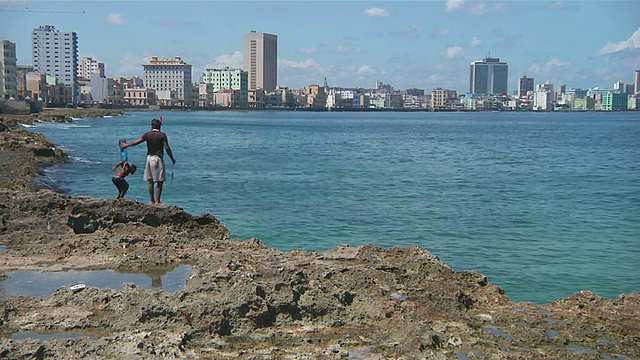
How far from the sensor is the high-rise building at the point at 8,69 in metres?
118

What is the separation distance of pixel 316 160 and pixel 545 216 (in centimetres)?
2360

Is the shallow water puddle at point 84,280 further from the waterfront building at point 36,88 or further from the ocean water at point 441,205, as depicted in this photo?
the waterfront building at point 36,88

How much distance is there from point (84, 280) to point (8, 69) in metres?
128

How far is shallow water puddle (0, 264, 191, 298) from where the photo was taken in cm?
823

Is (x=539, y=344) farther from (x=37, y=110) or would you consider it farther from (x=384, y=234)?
(x=37, y=110)

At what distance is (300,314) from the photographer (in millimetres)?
7449

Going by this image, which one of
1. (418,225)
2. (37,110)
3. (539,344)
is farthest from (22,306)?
(37,110)

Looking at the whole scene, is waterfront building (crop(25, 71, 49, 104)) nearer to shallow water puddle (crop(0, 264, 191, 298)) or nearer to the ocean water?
the ocean water

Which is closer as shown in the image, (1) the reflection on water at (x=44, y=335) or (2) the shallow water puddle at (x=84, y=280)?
(1) the reflection on water at (x=44, y=335)

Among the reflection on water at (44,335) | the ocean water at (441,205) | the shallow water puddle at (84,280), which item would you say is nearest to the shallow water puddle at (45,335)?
the reflection on water at (44,335)

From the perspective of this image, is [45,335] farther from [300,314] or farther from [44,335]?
[300,314]

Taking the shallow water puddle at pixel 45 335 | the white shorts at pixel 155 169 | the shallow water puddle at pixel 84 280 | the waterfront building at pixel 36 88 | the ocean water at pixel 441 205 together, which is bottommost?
the ocean water at pixel 441 205

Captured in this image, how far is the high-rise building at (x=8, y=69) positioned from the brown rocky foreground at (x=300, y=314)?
119965 mm

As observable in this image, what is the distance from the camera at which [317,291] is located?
7.80m
